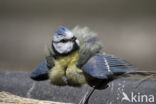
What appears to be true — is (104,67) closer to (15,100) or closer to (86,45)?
(86,45)

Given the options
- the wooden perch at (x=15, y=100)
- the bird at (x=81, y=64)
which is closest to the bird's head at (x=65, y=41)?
the bird at (x=81, y=64)

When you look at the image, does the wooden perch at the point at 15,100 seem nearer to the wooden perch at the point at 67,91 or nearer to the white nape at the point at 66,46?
the wooden perch at the point at 67,91

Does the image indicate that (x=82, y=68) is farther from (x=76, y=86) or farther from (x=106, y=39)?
(x=106, y=39)

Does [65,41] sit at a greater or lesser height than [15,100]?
greater

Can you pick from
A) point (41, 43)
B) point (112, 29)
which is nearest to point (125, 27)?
point (112, 29)

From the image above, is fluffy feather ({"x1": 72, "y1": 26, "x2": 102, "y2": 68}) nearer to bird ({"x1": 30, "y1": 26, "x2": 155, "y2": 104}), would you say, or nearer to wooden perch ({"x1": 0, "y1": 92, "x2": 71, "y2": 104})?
bird ({"x1": 30, "y1": 26, "x2": 155, "y2": 104})

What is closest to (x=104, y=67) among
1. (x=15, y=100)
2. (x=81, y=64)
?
(x=81, y=64)

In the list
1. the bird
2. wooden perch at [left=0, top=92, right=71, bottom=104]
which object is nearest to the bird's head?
the bird
